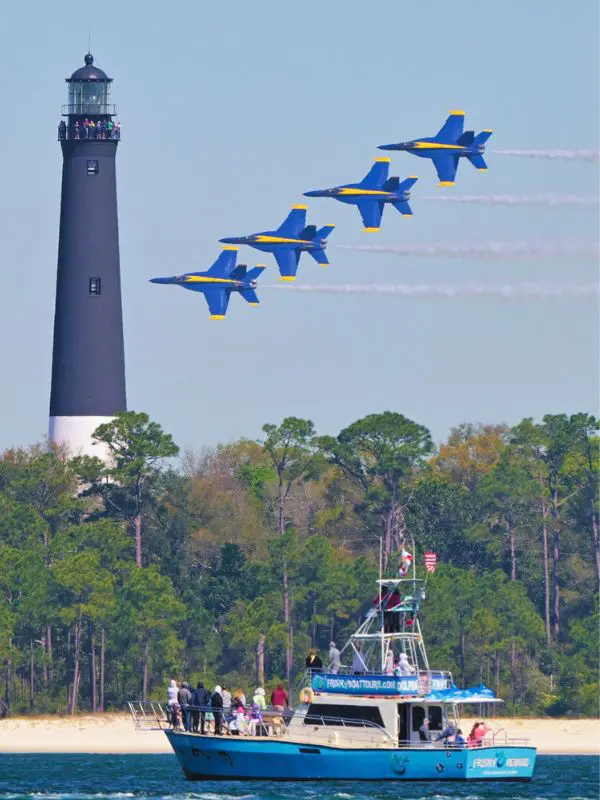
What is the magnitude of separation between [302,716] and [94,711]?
161ft

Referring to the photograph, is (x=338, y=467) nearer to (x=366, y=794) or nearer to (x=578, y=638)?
(x=578, y=638)

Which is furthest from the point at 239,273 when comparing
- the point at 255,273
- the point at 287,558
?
the point at 287,558

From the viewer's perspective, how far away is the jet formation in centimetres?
13988

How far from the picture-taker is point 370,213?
14450 cm

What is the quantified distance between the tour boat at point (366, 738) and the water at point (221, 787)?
0.82 meters

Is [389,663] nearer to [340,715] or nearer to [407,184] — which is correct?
[340,715]

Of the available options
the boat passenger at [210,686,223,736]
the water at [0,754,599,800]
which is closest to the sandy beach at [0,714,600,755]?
the water at [0,754,599,800]

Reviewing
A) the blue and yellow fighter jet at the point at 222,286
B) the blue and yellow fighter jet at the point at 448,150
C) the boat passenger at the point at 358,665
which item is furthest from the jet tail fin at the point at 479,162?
the boat passenger at the point at 358,665

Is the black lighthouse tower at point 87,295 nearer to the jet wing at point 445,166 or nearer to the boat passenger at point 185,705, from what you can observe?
the jet wing at point 445,166

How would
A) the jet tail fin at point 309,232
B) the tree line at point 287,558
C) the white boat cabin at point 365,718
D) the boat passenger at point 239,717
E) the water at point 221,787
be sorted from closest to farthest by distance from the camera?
the water at point 221,787 → the white boat cabin at point 365,718 → the boat passenger at point 239,717 → the jet tail fin at point 309,232 → the tree line at point 287,558

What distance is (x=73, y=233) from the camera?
16500cm

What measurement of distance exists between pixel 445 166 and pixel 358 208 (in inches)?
279

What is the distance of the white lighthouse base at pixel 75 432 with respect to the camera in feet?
547

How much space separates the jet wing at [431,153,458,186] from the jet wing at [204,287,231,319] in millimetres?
15057
